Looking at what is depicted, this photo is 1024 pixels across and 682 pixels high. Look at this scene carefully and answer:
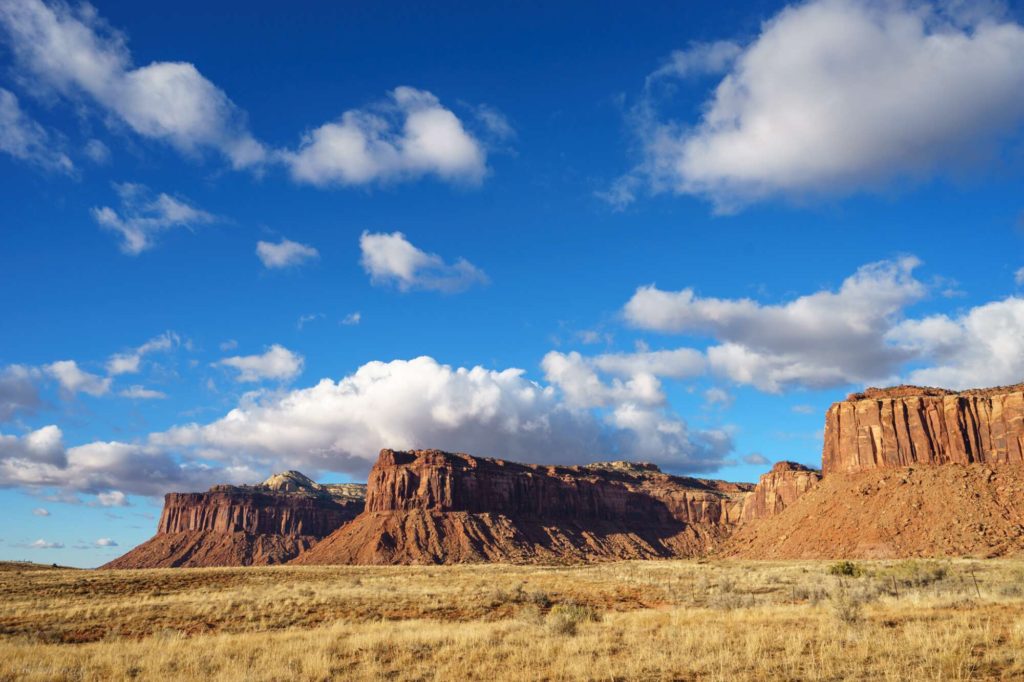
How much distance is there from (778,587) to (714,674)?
22804mm

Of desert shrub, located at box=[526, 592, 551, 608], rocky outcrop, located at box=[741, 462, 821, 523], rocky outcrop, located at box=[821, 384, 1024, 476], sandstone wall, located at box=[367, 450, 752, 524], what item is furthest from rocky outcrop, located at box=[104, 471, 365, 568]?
desert shrub, located at box=[526, 592, 551, 608]

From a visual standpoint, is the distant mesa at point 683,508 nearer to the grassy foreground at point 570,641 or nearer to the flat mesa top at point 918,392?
the flat mesa top at point 918,392

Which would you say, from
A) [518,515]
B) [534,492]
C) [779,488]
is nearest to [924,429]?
[779,488]

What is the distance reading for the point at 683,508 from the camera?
173750mm

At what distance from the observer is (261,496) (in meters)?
197

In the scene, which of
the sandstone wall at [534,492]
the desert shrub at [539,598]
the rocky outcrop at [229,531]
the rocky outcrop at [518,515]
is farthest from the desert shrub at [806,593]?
the rocky outcrop at [229,531]

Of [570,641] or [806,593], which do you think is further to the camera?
[806,593]

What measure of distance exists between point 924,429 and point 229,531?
585 ft

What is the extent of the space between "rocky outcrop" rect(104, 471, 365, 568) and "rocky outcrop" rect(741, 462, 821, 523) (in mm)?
120715

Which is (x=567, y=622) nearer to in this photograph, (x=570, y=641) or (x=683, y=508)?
(x=570, y=641)

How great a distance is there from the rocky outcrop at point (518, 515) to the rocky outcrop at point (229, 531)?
4930 cm

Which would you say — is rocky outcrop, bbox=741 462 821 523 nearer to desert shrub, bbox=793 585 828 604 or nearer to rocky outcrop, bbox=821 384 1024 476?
rocky outcrop, bbox=821 384 1024 476

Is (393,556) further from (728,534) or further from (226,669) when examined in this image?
(226,669)

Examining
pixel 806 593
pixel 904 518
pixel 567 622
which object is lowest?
pixel 806 593
